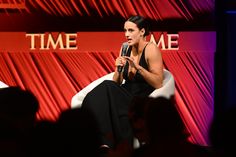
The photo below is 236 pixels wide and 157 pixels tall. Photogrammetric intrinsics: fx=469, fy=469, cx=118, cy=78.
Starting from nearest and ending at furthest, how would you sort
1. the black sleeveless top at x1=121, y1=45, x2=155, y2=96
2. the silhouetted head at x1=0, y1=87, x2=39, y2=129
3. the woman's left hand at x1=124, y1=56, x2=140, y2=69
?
1. the silhouetted head at x1=0, y1=87, x2=39, y2=129
2. the woman's left hand at x1=124, y1=56, x2=140, y2=69
3. the black sleeveless top at x1=121, y1=45, x2=155, y2=96

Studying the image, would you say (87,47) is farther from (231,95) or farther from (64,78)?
(231,95)

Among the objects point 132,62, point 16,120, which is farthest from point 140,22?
point 16,120

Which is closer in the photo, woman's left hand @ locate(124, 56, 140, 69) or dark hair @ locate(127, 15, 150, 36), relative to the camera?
woman's left hand @ locate(124, 56, 140, 69)

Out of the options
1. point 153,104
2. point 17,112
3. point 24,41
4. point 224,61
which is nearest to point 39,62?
point 24,41

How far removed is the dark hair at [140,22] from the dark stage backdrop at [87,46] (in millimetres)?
143

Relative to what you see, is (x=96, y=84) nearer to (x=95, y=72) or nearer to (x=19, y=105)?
(x=95, y=72)

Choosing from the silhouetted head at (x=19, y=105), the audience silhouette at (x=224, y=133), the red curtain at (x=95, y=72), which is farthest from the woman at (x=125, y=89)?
the audience silhouette at (x=224, y=133)

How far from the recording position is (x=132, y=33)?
159 inches

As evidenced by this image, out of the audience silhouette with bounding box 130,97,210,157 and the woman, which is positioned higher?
the audience silhouette with bounding box 130,97,210,157

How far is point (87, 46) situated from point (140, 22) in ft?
1.77

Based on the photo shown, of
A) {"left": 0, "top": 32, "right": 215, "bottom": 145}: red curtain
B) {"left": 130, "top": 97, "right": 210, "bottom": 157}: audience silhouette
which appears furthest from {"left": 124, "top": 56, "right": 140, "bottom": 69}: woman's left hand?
{"left": 130, "top": 97, "right": 210, "bottom": 157}: audience silhouette

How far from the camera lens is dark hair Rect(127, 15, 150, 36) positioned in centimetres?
406

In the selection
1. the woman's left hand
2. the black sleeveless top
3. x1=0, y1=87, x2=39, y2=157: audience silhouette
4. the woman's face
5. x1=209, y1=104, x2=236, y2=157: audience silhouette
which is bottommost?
the black sleeveless top

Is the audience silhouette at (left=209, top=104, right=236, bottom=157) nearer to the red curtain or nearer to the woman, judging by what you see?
the woman
